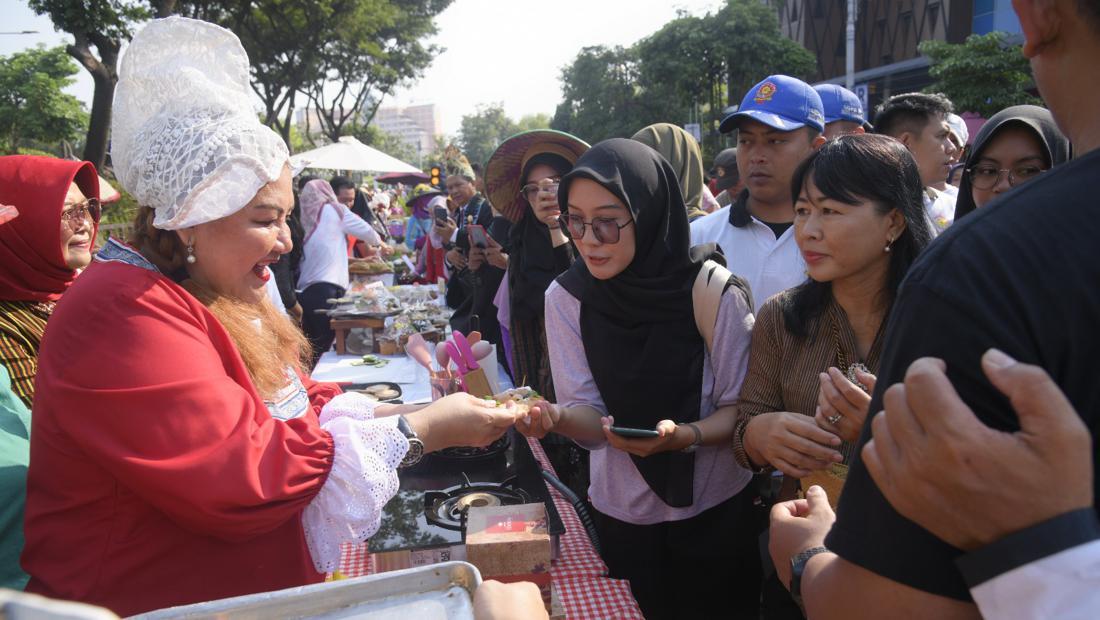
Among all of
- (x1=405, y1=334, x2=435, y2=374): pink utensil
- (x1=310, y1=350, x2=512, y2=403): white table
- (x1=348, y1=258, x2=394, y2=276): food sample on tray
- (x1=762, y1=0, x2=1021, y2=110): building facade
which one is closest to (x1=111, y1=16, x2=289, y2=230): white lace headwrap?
(x1=405, y1=334, x2=435, y2=374): pink utensil

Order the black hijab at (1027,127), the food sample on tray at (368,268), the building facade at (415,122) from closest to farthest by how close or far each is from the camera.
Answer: the black hijab at (1027,127) < the food sample on tray at (368,268) < the building facade at (415,122)

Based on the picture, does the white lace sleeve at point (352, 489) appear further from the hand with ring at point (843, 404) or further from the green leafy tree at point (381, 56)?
the green leafy tree at point (381, 56)

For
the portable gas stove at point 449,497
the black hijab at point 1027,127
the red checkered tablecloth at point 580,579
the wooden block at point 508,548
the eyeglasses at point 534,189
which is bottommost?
the red checkered tablecloth at point 580,579

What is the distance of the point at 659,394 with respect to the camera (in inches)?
87.7

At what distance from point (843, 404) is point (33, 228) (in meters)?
2.88

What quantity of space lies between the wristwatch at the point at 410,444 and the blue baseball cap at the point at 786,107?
226cm

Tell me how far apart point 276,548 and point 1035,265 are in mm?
1536

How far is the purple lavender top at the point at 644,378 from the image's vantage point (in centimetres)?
216

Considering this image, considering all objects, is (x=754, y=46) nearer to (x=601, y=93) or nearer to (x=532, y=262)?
(x=601, y=93)

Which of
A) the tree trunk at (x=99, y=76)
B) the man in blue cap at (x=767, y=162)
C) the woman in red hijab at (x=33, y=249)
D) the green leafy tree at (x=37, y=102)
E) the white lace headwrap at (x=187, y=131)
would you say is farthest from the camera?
the green leafy tree at (x=37, y=102)

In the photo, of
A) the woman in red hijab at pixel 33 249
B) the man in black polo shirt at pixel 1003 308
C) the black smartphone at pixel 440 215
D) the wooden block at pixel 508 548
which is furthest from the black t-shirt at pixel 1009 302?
the black smartphone at pixel 440 215

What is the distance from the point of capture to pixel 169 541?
4.46ft

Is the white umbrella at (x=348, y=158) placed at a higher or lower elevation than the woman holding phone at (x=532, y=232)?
higher

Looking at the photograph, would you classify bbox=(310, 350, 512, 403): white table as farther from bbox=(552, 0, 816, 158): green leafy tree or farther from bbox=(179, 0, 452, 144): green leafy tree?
bbox=(552, 0, 816, 158): green leafy tree
